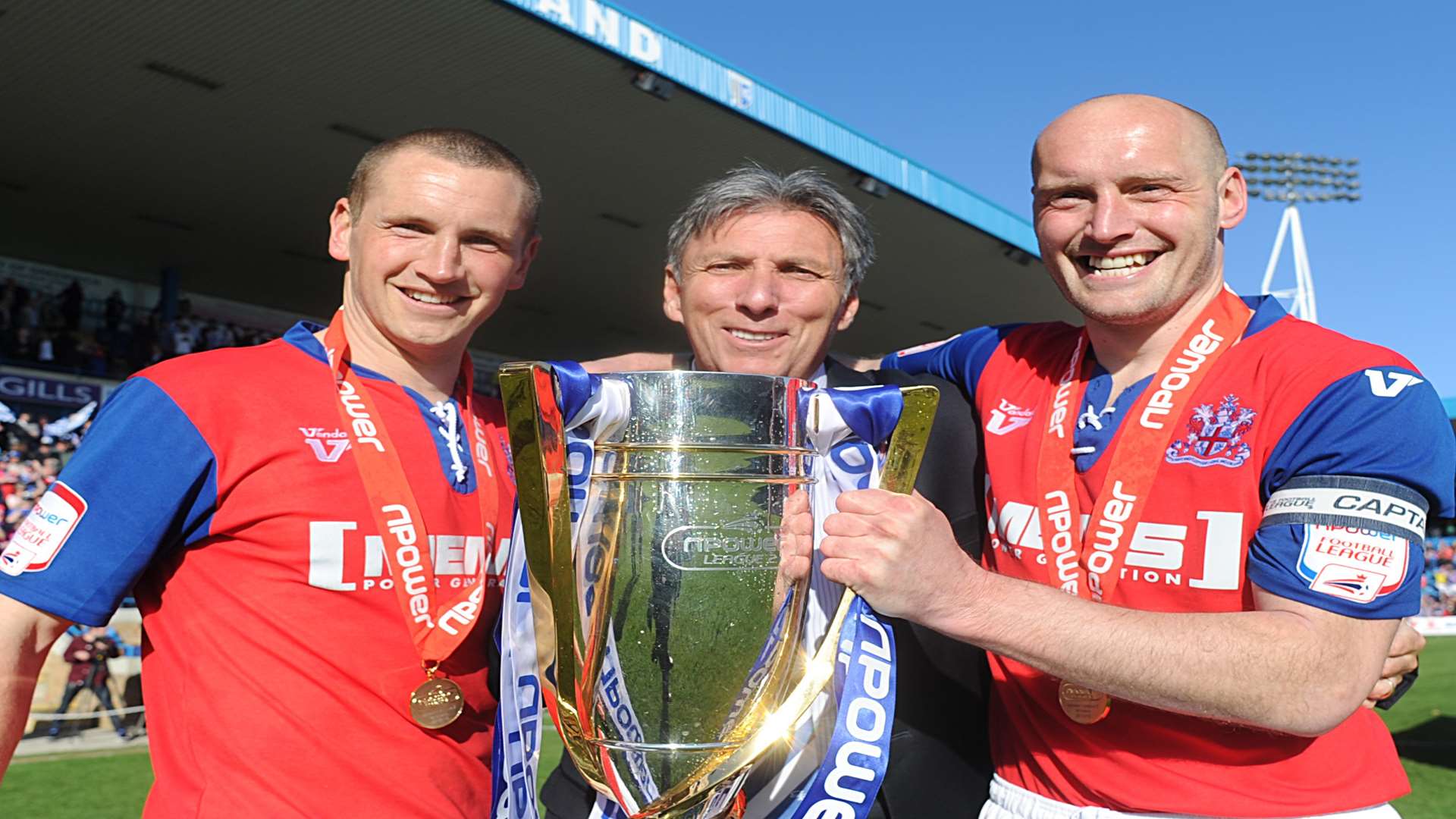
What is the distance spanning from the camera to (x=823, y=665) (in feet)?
5.24

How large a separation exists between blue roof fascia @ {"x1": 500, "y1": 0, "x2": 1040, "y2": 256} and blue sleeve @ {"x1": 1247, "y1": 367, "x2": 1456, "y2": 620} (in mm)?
9365

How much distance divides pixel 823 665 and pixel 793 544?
21 cm

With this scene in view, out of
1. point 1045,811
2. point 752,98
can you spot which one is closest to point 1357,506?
point 1045,811

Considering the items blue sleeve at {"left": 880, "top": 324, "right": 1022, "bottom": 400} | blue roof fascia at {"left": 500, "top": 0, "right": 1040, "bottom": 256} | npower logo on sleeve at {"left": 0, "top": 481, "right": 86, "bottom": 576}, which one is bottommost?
npower logo on sleeve at {"left": 0, "top": 481, "right": 86, "bottom": 576}

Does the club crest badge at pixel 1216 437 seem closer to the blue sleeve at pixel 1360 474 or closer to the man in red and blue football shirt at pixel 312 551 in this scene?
the blue sleeve at pixel 1360 474

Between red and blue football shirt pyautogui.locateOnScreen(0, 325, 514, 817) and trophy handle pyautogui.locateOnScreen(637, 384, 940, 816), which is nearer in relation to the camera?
trophy handle pyautogui.locateOnScreen(637, 384, 940, 816)

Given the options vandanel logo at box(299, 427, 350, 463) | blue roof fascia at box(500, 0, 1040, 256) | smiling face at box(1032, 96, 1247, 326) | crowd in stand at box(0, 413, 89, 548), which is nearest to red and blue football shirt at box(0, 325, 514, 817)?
vandanel logo at box(299, 427, 350, 463)

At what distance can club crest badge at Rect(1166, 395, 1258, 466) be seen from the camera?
1896 mm

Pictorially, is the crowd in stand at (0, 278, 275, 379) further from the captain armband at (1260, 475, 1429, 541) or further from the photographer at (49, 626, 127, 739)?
the captain armband at (1260, 475, 1429, 541)

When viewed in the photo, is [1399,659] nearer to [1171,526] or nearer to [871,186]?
[1171,526]

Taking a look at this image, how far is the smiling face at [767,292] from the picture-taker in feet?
7.50

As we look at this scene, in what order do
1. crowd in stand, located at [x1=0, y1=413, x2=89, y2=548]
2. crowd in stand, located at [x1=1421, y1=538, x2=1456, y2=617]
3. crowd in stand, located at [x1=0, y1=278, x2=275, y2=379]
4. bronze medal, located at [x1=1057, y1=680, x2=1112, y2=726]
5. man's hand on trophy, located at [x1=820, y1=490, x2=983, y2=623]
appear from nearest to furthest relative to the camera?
man's hand on trophy, located at [x1=820, y1=490, x2=983, y2=623] < bronze medal, located at [x1=1057, y1=680, x2=1112, y2=726] < crowd in stand, located at [x1=0, y1=413, x2=89, y2=548] < crowd in stand, located at [x1=0, y1=278, x2=275, y2=379] < crowd in stand, located at [x1=1421, y1=538, x2=1456, y2=617]

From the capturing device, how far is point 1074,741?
6.51 feet

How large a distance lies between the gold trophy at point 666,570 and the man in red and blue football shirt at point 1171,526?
0.14 metres
